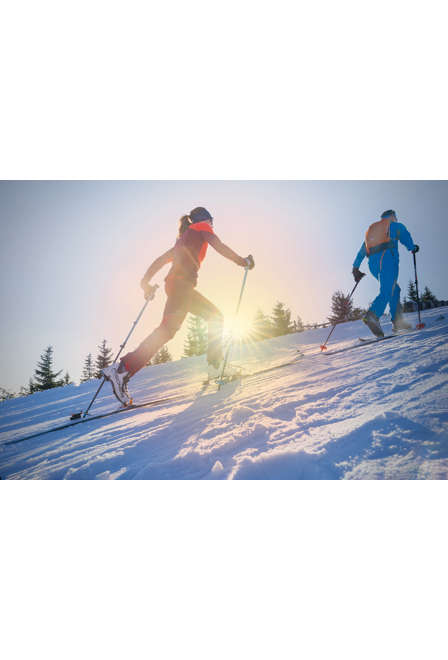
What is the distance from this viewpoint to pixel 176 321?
2705mm

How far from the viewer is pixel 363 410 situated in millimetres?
1612

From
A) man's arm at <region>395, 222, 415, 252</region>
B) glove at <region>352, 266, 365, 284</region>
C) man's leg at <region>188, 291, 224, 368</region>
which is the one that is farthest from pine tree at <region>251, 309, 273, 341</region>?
man's leg at <region>188, 291, 224, 368</region>

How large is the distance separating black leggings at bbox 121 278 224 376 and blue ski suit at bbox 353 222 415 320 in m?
2.62

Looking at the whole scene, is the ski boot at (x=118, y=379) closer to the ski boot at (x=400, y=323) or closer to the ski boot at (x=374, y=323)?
the ski boot at (x=374, y=323)

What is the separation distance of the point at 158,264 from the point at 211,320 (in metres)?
1.00

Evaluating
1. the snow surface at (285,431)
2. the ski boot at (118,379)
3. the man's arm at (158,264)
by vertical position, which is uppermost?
the man's arm at (158,264)

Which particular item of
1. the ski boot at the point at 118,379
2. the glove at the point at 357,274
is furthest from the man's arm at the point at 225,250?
the glove at the point at 357,274

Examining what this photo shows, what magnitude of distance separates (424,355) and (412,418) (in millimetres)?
1265

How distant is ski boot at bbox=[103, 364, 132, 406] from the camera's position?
2.58m

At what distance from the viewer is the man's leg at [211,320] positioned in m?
2.89

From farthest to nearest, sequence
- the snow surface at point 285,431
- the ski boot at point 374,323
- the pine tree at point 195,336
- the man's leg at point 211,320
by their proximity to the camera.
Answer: the pine tree at point 195,336 < the ski boot at point 374,323 < the man's leg at point 211,320 < the snow surface at point 285,431
